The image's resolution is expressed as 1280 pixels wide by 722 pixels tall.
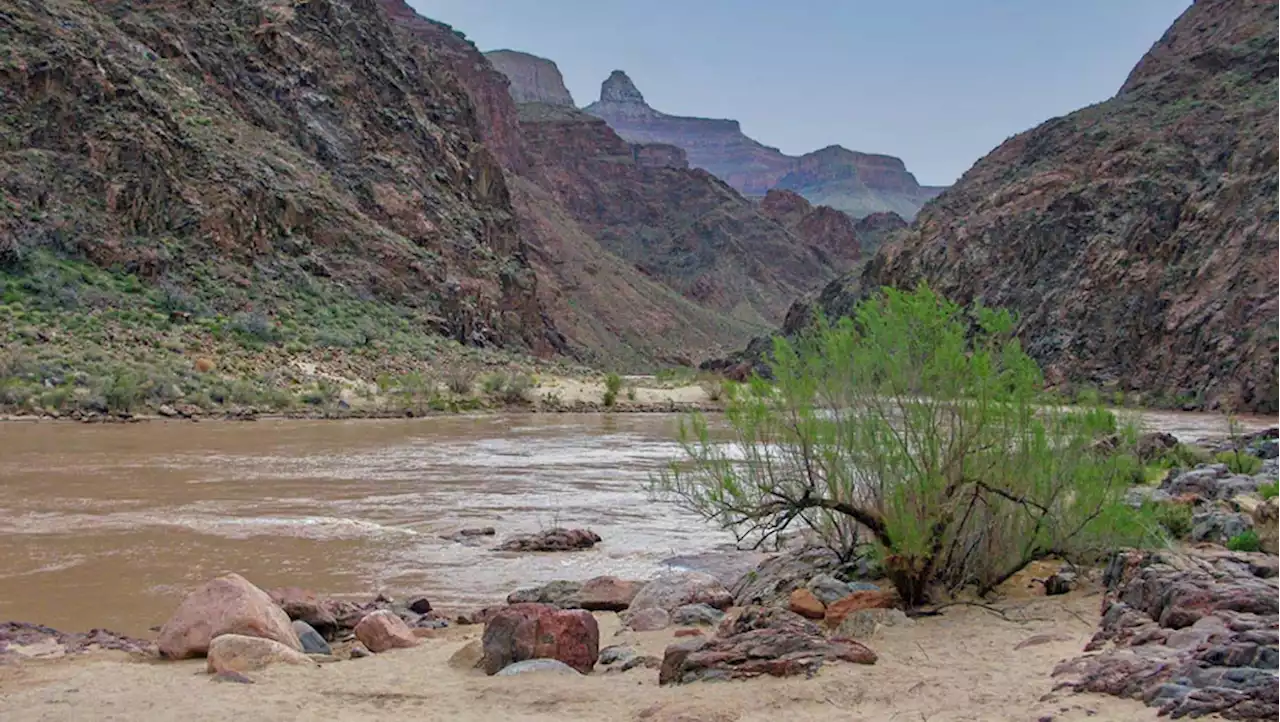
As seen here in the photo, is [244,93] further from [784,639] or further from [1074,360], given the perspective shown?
[784,639]

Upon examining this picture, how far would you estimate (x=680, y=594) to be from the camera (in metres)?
8.37

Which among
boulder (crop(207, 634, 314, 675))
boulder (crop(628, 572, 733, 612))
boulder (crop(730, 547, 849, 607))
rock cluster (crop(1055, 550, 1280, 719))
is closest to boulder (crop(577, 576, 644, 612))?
boulder (crop(628, 572, 733, 612))

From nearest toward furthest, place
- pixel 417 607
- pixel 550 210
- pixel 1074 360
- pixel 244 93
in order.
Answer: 1. pixel 417 607
2. pixel 1074 360
3. pixel 244 93
4. pixel 550 210

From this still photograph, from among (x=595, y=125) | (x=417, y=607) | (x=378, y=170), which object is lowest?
(x=417, y=607)

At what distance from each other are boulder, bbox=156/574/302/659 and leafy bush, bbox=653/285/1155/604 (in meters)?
3.03

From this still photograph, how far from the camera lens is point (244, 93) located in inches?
2160

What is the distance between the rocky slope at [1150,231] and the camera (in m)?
41.0

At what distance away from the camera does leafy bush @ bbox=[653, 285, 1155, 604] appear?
7457 mm

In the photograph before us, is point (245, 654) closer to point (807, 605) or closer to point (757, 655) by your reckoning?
point (757, 655)

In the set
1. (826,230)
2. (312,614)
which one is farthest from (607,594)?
(826,230)

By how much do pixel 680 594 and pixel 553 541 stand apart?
12.7 ft

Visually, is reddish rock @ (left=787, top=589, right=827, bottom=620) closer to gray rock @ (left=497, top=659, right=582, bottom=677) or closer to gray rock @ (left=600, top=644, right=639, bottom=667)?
gray rock @ (left=600, top=644, right=639, bottom=667)

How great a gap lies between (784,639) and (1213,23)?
7116cm

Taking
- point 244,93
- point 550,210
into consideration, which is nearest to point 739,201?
point 550,210
